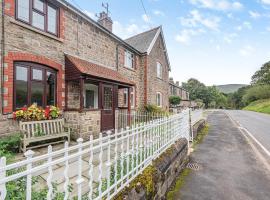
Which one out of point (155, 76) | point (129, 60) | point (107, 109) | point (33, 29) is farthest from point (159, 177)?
point (155, 76)

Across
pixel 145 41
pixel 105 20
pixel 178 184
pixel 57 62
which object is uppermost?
pixel 105 20

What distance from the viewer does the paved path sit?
405 cm

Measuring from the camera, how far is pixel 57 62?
25.7 ft

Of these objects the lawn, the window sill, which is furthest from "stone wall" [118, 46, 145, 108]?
the lawn

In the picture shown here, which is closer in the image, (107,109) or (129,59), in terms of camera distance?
(107,109)

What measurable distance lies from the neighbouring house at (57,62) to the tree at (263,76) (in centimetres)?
7359

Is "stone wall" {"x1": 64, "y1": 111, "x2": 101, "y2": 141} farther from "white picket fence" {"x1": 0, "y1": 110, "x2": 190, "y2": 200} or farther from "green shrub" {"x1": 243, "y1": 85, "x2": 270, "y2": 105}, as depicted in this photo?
"green shrub" {"x1": 243, "y1": 85, "x2": 270, "y2": 105}

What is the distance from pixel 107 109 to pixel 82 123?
2.53 m

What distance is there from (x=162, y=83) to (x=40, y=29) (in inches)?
577

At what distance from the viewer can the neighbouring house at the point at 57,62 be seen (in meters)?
6.16

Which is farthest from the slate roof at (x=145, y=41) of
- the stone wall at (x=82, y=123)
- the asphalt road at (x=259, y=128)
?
the asphalt road at (x=259, y=128)

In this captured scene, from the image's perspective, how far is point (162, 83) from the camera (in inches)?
785

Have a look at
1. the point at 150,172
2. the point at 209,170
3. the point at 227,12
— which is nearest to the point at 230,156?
the point at 209,170

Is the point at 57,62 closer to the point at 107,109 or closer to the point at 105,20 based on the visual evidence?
the point at 107,109
